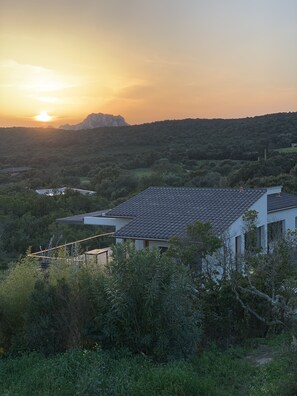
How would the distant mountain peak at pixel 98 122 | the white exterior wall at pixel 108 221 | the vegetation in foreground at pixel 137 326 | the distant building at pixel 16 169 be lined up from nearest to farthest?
1. the vegetation in foreground at pixel 137 326
2. the white exterior wall at pixel 108 221
3. the distant building at pixel 16 169
4. the distant mountain peak at pixel 98 122

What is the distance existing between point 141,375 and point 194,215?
8.56 metres

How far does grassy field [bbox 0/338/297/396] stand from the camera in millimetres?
6914

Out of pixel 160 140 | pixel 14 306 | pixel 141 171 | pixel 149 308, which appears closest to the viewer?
pixel 149 308

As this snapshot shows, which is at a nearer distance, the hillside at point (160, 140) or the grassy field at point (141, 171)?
the grassy field at point (141, 171)

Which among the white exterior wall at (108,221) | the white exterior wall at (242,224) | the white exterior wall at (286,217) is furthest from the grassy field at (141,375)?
the white exterior wall at (286,217)

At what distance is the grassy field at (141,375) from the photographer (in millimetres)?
6914

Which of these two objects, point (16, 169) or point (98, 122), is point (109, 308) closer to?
point (16, 169)

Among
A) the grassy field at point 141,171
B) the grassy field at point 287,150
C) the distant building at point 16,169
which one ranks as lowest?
the grassy field at point 141,171

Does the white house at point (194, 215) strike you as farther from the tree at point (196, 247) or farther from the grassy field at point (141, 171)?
the grassy field at point (141, 171)

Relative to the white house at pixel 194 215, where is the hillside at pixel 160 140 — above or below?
above

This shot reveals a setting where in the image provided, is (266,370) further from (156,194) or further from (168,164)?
(168,164)

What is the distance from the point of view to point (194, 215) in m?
16.0

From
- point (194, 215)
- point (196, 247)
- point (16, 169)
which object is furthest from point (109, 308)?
point (16, 169)

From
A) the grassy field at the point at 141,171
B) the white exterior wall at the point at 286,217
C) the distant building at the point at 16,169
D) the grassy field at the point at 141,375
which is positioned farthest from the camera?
the distant building at the point at 16,169
